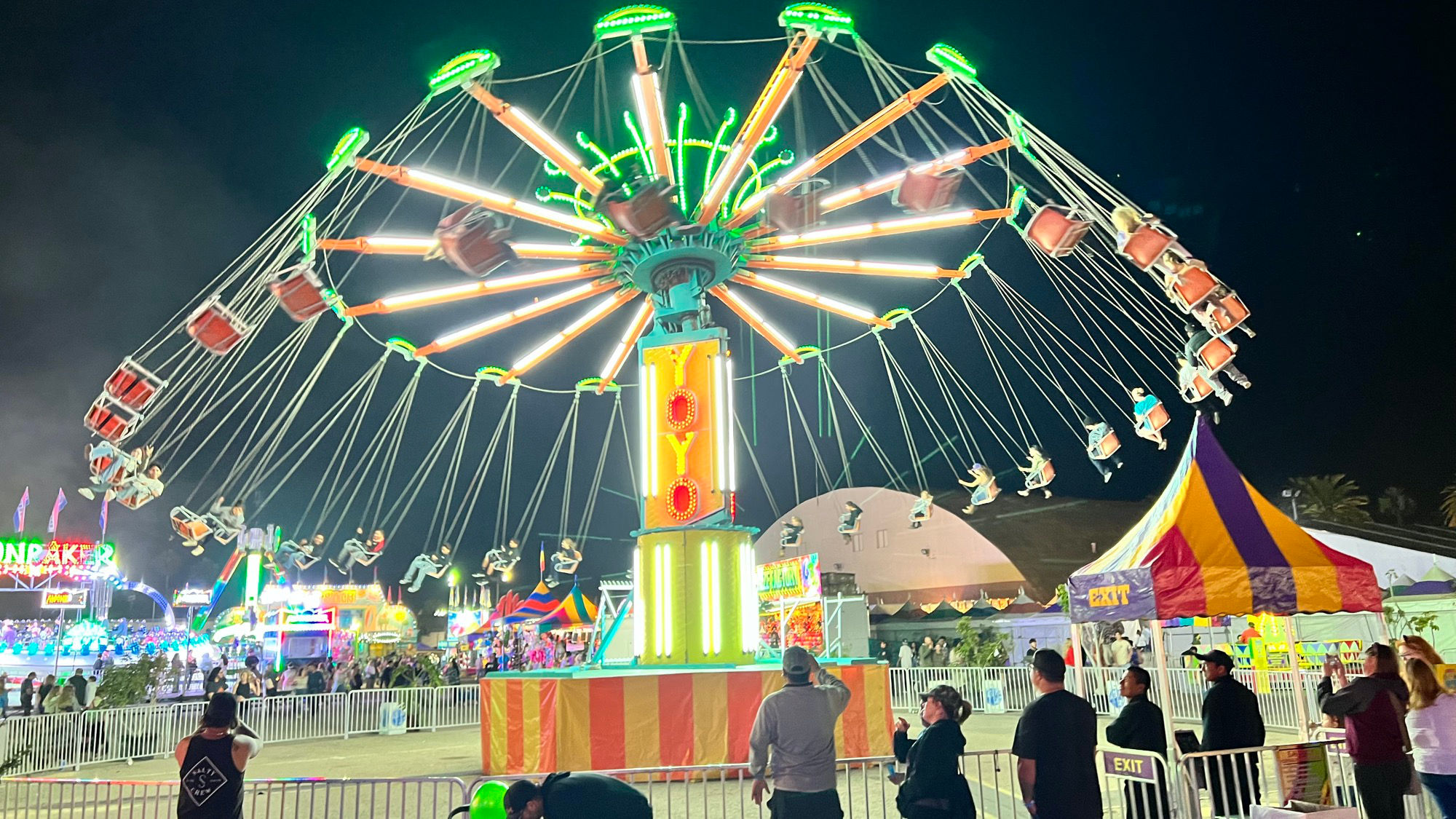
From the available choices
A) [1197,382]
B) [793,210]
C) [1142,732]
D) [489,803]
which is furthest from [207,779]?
[1197,382]

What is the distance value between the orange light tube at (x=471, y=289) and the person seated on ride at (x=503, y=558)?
8.86 metres

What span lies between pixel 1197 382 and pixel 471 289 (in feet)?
35.0

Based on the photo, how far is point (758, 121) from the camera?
544 inches

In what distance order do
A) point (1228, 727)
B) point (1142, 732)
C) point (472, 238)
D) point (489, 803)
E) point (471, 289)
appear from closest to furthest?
point (489, 803)
point (1142, 732)
point (1228, 727)
point (472, 238)
point (471, 289)

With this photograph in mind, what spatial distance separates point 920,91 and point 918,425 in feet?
136

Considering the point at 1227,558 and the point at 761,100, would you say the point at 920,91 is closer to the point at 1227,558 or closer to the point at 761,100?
the point at 761,100

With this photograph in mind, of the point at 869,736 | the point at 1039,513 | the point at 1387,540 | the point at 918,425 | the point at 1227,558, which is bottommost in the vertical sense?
the point at 869,736

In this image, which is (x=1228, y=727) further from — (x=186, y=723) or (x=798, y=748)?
(x=186, y=723)

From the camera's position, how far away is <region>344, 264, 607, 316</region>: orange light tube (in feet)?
48.9

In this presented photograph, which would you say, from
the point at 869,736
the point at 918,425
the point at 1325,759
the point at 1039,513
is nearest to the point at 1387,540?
the point at 1039,513

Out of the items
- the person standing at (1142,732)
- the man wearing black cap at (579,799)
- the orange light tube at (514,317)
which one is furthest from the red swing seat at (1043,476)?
the man wearing black cap at (579,799)

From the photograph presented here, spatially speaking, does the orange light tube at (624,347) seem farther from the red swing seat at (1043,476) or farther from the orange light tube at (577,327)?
the red swing seat at (1043,476)

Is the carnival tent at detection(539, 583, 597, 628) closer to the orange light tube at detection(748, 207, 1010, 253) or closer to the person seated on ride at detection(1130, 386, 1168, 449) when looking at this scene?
the orange light tube at detection(748, 207, 1010, 253)

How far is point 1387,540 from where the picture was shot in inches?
1287
